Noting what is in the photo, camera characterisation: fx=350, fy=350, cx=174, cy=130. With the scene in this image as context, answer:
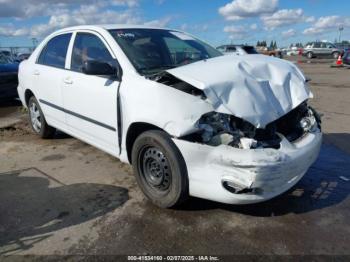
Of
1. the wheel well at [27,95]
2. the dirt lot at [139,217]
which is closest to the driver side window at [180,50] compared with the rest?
the dirt lot at [139,217]

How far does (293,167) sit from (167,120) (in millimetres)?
1203

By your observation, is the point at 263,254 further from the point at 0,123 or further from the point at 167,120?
the point at 0,123

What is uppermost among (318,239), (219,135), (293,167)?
(219,135)

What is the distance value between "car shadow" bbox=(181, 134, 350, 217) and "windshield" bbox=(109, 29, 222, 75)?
1613 mm

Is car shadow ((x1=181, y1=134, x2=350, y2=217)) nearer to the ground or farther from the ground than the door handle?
nearer to the ground

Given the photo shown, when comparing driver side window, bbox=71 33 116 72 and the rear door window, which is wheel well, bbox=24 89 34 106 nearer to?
the rear door window

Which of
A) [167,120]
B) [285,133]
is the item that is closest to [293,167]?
[285,133]

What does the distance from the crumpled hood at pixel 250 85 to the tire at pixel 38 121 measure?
3372 millimetres


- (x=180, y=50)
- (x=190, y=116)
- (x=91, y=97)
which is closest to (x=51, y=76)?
(x=91, y=97)

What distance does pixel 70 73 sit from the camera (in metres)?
4.64

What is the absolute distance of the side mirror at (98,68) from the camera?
3.72 meters

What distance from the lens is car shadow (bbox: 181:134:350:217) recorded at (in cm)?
358

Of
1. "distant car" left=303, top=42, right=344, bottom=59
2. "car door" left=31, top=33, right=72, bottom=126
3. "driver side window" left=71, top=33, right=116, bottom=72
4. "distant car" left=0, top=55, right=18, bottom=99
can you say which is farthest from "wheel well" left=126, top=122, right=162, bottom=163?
"distant car" left=303, top=42, right=344, bottom=59

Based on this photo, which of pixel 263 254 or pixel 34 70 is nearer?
pixel 263 254
